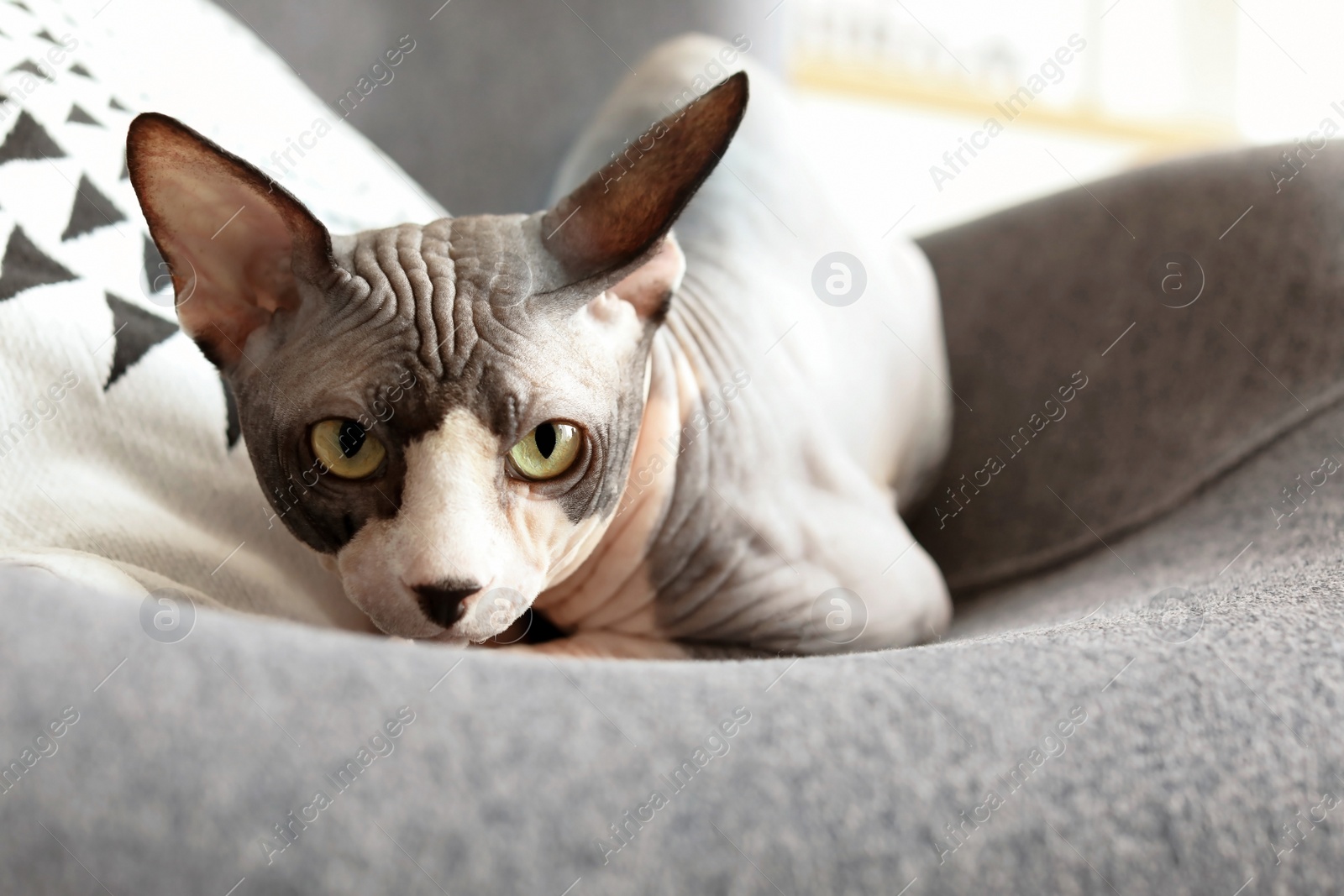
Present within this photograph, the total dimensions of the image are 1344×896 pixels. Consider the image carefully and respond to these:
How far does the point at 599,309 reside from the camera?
0.72 m

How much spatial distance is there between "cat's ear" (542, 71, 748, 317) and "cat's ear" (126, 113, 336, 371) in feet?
0.53

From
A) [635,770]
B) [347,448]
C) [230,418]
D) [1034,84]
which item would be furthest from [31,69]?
[1034,84]

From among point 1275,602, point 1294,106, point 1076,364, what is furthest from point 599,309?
point 1294,106

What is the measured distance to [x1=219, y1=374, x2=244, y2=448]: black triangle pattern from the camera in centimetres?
80

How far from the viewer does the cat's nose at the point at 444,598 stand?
58 cm

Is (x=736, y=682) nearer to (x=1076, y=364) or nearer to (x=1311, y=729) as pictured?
(x=1311, y=729)

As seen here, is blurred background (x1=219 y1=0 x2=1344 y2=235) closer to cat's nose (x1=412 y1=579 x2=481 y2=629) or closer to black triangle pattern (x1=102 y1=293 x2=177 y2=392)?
black triangle pattern (x1=102 y1=293 x2=177 y2=392)

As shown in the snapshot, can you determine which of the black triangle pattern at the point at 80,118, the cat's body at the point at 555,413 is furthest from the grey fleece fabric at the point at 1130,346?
the black triangle pattern at the point at 80,118

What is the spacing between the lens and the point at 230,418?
0.81 m

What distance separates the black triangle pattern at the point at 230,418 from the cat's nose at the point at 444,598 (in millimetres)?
298

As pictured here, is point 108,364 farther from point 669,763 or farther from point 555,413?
point 669,763

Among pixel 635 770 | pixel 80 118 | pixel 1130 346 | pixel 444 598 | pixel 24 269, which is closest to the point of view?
pixel 635 770

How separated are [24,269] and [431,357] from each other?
0.33 metres

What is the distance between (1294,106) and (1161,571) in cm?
256
